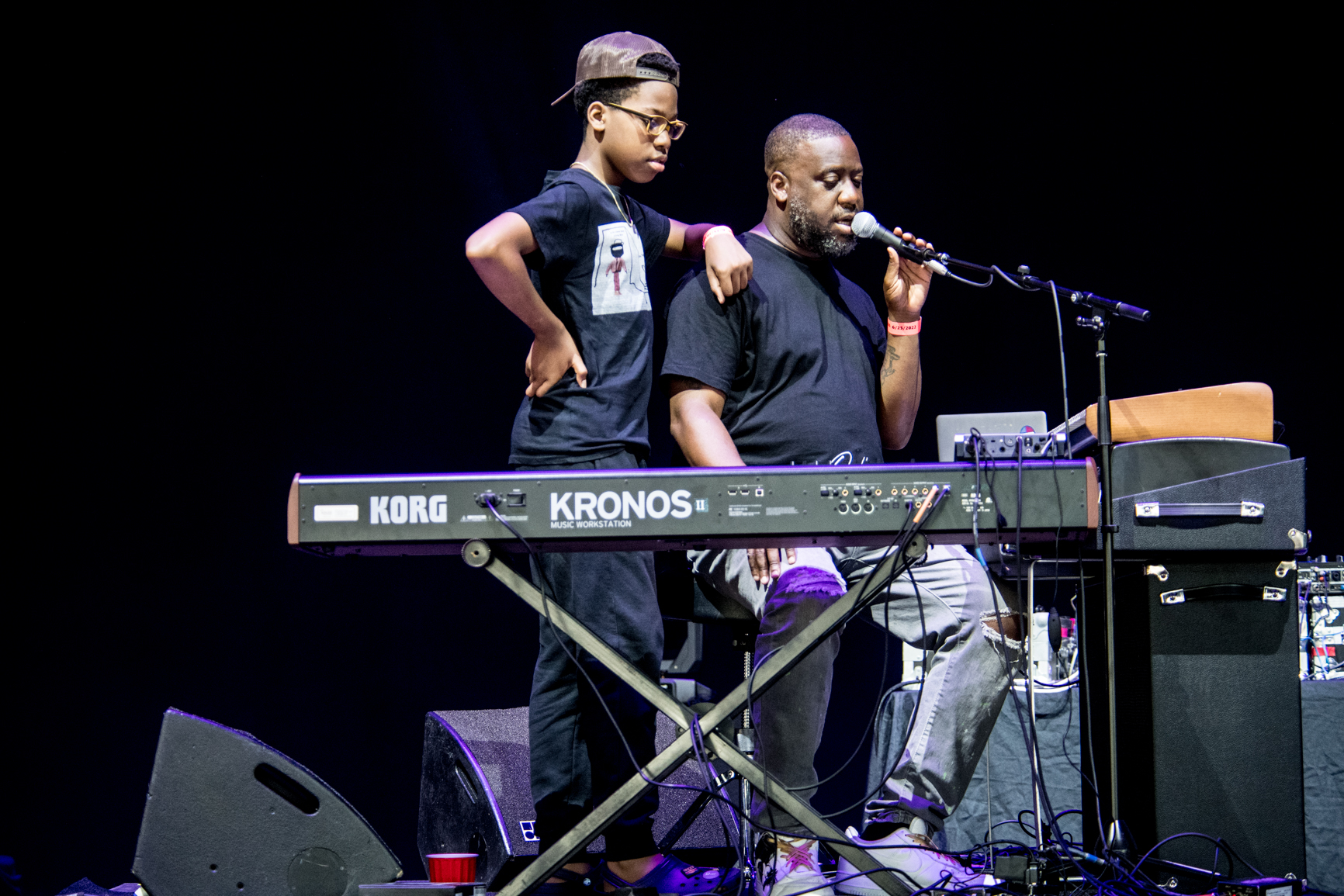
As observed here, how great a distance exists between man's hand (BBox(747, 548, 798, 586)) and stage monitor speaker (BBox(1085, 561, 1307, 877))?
2.09ft

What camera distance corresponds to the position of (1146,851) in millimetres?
1938

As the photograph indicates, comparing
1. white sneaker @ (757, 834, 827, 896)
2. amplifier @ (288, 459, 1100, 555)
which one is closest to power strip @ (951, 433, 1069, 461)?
amplifier @ (288, 459, 1100, 555)

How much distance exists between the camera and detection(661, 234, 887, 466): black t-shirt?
2426mm

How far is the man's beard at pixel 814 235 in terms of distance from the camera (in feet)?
8.57

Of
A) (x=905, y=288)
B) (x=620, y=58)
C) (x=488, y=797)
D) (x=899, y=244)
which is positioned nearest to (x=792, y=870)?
(x=488, y=797)

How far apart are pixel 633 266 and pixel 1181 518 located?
1171 mm

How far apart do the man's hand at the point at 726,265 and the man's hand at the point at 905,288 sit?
348 millimetres

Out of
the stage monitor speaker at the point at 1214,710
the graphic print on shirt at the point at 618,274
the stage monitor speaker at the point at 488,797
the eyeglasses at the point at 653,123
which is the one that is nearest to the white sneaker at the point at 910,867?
the stage monitor speaker at the point at 1214,710

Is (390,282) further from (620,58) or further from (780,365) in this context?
(780,365)

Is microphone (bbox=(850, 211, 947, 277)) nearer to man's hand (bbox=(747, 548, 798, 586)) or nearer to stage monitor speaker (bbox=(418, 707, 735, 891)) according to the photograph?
man's hand (bbox=(747, 548, 798, 586))

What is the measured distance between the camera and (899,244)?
83.7 inches

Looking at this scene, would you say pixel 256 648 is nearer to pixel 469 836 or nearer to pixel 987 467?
pixel 469 836

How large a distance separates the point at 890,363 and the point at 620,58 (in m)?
0.92

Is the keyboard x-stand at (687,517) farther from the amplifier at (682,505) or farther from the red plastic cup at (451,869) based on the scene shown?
the red plastic cup at (451,869)
